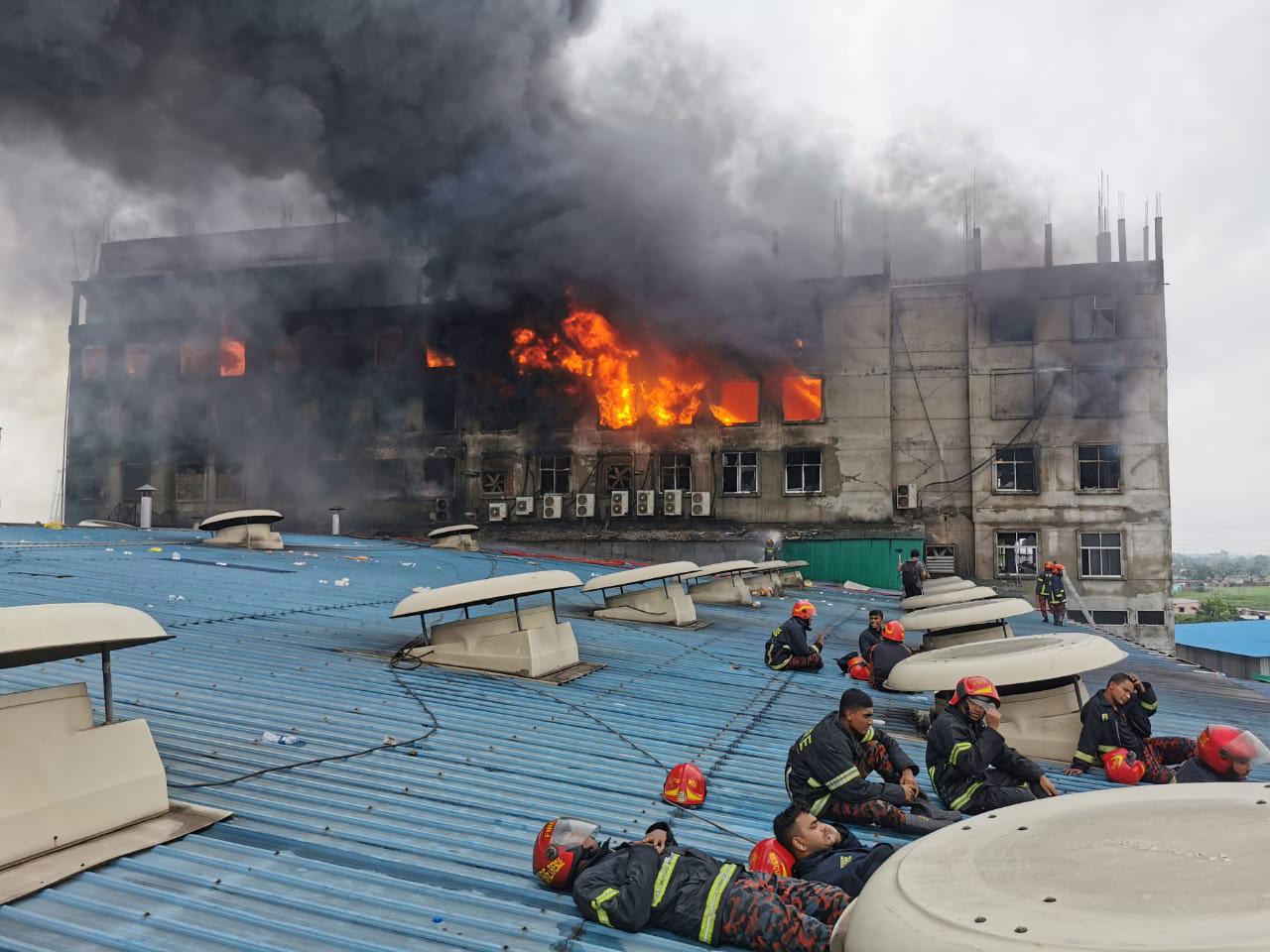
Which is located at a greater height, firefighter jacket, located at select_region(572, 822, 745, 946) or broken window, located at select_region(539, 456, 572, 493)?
broken window, located at select_region(539, 456, 572, 493)

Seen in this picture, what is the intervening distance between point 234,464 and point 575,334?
1631cm

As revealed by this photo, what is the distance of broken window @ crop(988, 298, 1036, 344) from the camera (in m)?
32.4

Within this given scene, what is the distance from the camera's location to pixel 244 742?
5902mm

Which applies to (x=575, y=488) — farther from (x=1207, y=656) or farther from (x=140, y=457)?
(x=1207, y=656)

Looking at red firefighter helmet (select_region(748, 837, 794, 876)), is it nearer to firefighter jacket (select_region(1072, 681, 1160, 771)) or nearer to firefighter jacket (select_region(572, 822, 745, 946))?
firefighter jacket (select_region(572, 822, 745, 946))

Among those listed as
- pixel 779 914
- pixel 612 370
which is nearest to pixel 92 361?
pixel 612 370

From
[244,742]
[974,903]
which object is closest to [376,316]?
[244,742]

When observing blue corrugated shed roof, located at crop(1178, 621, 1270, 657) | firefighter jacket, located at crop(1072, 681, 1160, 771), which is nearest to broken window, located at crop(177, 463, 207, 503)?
firefighter jacket, located at crop(1072, 681, 1160, 771)

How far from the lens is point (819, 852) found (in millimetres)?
4457

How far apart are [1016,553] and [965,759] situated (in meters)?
28.9


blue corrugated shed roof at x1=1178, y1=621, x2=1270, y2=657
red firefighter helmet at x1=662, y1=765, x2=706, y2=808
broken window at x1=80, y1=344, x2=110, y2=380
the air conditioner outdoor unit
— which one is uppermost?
broken window at x1=80, y1=344, x2=110, y2=380

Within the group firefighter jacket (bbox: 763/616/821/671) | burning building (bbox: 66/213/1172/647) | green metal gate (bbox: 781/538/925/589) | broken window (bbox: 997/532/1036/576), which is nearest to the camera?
firefighter jacket (bbox: 763/616/821/671)

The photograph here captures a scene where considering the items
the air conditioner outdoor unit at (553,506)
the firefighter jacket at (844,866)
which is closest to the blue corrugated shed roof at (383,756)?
the firefighter jacket at (844,866)

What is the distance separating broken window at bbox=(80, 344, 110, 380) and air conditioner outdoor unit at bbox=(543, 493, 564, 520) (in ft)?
71.9
